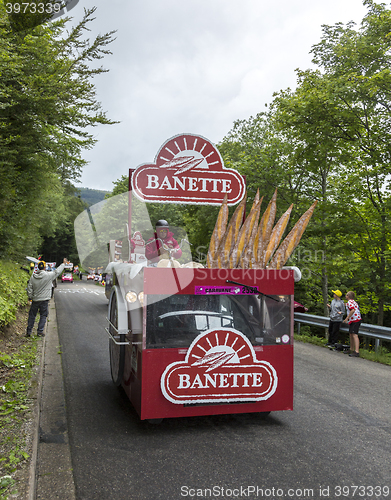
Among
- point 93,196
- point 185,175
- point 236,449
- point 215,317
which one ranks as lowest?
point 236,449

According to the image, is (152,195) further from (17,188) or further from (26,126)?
(17,188)

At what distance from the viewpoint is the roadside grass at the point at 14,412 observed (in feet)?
10.4

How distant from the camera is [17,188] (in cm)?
1535

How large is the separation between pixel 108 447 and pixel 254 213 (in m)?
3.02

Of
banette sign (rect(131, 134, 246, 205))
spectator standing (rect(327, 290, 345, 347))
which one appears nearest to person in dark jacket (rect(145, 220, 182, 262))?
banette sign (rect(131, 134, 246, 205))

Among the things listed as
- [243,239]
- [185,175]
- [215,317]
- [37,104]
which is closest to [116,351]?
[215,317]

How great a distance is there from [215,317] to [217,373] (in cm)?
61

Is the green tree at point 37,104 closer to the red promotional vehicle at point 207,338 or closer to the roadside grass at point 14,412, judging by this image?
the roadside grass at point 14,412

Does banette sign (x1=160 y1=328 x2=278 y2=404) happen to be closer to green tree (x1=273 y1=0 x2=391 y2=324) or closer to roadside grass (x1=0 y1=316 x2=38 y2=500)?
roadside grass (x1=0 y1=316 x2=38 y2=500)

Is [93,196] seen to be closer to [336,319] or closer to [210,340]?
[336,319]

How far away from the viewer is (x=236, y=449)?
3.96 metres

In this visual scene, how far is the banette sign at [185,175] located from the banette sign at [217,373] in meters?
2.92

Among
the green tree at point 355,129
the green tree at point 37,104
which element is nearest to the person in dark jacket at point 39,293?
the green tree at point 37,104

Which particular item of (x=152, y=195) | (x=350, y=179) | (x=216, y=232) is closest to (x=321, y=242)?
(x=350, y=179)
